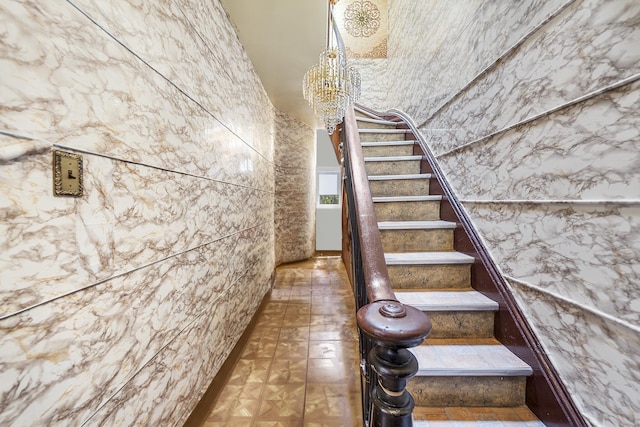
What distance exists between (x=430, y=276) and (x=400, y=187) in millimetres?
913

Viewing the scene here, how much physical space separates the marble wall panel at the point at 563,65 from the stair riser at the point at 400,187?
670mm

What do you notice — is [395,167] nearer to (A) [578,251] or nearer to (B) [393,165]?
(B) [393,165]

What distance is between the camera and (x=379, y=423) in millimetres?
703

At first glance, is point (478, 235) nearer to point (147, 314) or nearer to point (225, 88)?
point (147, 314)

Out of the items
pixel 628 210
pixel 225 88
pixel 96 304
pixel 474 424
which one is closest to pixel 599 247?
pixel 628 210

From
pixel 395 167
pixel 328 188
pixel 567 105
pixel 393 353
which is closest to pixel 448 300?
pixel 393 353

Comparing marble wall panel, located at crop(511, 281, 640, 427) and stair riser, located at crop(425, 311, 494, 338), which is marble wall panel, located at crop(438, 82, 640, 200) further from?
stair riser, located at crop(425, 311, 494, 338)

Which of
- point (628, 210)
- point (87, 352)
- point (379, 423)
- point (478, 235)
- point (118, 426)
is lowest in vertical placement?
point (118, 426)

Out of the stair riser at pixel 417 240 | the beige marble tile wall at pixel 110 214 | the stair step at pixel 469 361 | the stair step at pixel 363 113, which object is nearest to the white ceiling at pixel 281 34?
the beige marble tile wall at pixel 110 214

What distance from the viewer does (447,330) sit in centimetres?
135

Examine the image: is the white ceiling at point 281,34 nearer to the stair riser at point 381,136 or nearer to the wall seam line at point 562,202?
the stair riser at point 381,136

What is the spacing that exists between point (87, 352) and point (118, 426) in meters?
0.36

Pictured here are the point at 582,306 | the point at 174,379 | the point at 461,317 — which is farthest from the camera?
the point at 461,317

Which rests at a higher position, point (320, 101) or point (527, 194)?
point (320, 101)
